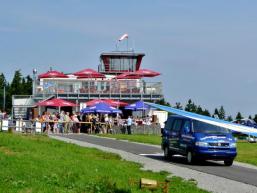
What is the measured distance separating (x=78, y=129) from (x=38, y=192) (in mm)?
37345

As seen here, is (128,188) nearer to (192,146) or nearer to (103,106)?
(192,146)

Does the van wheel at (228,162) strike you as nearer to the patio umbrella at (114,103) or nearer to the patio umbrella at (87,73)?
the patio umbrella at (114,103)

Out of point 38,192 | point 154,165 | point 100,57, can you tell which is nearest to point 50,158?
point 154,165

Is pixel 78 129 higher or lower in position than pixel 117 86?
lower

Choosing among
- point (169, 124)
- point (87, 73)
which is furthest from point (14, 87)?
point (169, 124)

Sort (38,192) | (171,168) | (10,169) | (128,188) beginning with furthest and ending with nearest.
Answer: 1. (171,168)
2. (10,169)
3. (128,188)
4. (38,192)

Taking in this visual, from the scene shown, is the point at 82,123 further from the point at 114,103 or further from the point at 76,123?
the point at 114,103

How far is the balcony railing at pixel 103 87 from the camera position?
6153cm

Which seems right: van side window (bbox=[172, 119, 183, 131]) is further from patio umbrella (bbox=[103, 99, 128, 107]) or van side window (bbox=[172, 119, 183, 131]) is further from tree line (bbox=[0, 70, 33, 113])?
tree line (bbox=[0, 70, 33, 113])

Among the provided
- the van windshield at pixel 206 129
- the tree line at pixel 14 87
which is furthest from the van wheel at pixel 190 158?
the tree line at pixel 14 87

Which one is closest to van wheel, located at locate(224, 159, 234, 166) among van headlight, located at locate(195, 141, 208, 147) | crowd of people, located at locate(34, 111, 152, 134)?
van headlight, located at locate(195, 141, 208, 147)

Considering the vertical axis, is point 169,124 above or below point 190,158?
above

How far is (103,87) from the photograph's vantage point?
203ft

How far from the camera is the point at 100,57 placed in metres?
83.1
